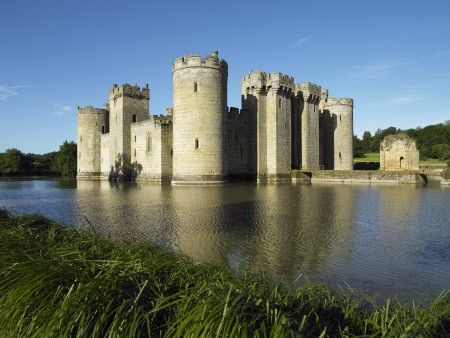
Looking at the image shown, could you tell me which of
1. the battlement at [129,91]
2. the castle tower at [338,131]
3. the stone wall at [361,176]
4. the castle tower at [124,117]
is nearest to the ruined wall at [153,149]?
the castle tower at [124,117]

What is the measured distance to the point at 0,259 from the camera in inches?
134

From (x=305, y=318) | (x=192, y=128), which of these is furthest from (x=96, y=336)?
(x=192, y=128)

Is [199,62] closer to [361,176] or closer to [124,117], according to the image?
[124,117]

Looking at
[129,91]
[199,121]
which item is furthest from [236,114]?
[129,91]

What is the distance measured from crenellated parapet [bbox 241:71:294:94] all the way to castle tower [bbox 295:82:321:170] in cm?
411

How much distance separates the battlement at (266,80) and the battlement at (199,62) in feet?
16.3

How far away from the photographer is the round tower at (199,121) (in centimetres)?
2719

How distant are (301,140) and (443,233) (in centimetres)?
2886

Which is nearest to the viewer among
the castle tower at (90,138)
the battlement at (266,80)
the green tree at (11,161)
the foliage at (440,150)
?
the battlement at (266,80)

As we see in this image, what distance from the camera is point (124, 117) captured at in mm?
35875

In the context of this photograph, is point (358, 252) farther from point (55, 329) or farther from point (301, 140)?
point (301, 140)

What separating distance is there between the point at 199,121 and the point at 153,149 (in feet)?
25.2

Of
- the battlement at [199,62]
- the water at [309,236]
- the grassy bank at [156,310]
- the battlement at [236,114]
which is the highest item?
the battlement at [199,62]

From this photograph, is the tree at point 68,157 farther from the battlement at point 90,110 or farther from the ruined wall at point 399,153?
the ruined wall at point 399,153
